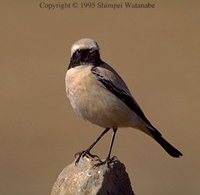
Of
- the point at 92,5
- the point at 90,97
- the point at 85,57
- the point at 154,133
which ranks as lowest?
the point at 154,133

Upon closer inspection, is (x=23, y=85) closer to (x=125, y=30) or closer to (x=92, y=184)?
(x=125, y=30)

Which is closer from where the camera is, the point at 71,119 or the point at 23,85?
the point at 71,119

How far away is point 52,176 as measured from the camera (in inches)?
575

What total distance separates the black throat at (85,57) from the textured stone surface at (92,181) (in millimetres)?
1259

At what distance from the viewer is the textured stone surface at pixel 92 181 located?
279 inches

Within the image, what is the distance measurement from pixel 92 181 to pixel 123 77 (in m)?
10.6

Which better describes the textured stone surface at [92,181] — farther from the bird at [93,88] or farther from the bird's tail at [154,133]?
the bird's tail at [154,133]

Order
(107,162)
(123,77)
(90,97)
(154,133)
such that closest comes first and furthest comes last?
(107,162) < (90,97) < (154,133) < (123,77)

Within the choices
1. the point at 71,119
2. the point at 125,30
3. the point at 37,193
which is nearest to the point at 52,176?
the point at 37,193

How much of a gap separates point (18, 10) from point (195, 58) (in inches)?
208

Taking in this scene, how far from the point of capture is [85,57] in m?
8.48

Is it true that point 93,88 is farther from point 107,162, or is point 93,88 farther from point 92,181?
point 92,181

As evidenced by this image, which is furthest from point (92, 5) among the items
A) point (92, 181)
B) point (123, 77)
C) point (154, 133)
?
point (92, 181)

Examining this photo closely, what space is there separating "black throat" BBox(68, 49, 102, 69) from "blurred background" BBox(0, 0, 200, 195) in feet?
18.1
